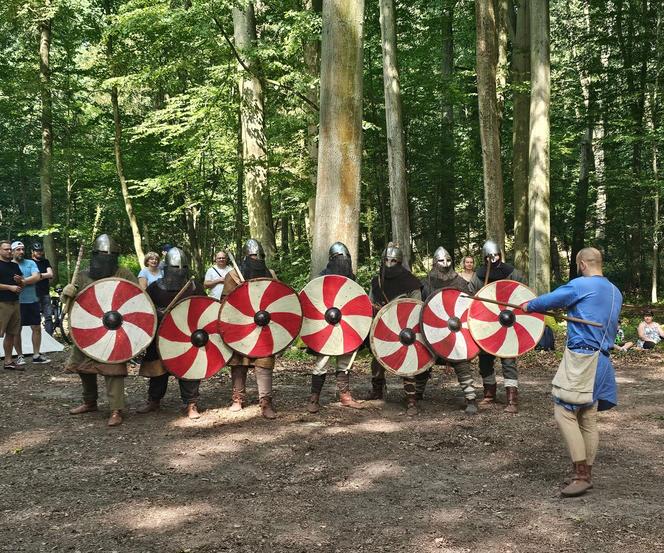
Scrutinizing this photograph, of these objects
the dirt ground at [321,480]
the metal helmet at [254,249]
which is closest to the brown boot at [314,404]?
the dirt ground at [321,480]

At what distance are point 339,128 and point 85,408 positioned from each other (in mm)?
4476

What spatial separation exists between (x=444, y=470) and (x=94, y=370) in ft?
11.1

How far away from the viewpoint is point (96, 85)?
51.3 feet

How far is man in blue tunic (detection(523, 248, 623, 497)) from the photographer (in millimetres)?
4441

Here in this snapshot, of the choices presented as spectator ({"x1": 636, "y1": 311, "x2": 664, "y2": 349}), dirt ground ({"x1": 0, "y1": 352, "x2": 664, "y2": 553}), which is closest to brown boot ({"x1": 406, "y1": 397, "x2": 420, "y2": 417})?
dirt ground ({"x1": 0, "y1": 352, "x2": 664, "y2": 553})

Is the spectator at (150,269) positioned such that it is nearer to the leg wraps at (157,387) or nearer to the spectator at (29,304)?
the leg wraps at (157,387)

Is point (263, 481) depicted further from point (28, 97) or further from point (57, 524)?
point (28, 97)

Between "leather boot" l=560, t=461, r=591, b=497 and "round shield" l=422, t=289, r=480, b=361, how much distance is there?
2172 millimetres

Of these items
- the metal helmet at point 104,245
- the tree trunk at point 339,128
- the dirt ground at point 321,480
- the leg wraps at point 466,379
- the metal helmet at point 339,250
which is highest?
the tree trunk at point 339,128

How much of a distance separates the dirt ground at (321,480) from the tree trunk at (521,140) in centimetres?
712

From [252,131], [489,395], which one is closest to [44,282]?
[252,131]

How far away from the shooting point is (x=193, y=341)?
6289 millimetres

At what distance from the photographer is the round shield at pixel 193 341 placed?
619 cm

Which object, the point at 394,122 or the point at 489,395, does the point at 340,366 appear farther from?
the point at 394,122
